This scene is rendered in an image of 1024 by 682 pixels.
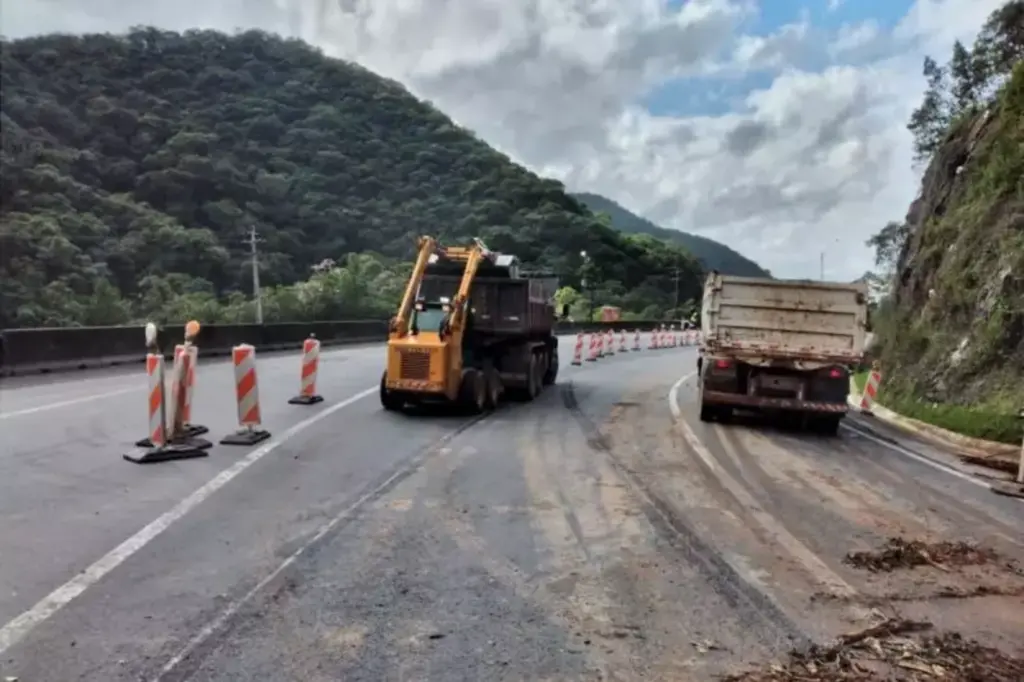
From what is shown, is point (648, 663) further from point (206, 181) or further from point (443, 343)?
point (206, 181)

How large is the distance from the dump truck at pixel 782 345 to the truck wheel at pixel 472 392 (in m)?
3.73

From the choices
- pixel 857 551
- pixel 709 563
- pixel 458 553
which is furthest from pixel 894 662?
pixel 458 553

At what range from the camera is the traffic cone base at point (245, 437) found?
457 inches

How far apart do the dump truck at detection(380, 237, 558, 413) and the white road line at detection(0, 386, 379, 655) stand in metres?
4.46

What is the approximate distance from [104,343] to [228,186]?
46310 mm

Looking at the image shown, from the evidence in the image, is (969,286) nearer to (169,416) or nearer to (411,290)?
(411,290)

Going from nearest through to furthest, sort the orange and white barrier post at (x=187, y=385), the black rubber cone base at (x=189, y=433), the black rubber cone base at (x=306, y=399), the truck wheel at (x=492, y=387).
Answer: the black rubber cone base at (x=189, y=433), the orange and white barrier post at (x=187, y=385), the black rubber cone base at (x=306, y=399), the truck wheel at (x=492, y=387)

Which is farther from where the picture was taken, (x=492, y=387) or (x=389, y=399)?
(x=492, y=387)

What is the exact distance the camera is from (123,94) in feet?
242

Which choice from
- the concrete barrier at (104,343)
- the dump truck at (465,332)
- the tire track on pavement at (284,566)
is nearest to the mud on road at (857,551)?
the tire track on pavement at (284,566)

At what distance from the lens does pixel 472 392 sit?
52.1 feet

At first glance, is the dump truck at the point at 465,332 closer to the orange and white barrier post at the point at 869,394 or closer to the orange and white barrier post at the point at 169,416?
the orange and white barrier post at the point at 169,416

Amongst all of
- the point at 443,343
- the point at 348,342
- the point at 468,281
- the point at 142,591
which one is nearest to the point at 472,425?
the point at 443,343

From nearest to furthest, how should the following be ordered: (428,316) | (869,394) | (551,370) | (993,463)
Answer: (993,463)
(428,316)
(869,394)
(551,370)
